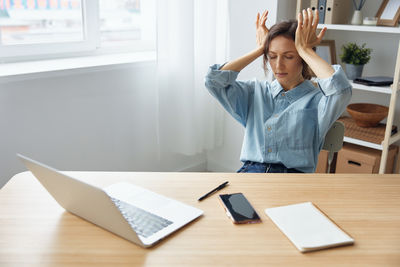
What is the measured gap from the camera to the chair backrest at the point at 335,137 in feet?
5.08

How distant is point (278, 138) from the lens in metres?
1.59

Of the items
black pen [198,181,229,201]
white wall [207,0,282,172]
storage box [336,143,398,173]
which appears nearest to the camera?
black pen [198,181,229,201]

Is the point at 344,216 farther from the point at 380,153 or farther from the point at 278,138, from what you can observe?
the point at 380,153

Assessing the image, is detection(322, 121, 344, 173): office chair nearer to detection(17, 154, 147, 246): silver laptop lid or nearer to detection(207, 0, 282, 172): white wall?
detection(17, 154, 147, 246): silver laptop lid

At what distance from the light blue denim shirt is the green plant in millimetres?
1064

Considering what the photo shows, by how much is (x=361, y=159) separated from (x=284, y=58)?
4.08 ft

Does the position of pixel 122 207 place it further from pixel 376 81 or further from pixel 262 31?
pixel 376 81

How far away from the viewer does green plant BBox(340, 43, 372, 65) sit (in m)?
2.50

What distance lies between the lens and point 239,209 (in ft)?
3.51

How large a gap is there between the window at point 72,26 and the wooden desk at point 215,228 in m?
1.34

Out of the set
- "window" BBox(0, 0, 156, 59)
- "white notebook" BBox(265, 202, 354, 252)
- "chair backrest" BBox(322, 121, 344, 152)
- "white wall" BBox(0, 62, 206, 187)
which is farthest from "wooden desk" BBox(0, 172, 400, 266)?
"window" BBox(0, 0, 156, 59)

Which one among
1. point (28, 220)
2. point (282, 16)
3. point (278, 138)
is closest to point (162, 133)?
point (282, 16)

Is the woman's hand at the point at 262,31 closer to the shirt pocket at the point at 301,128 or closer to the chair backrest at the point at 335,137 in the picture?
the shirt pocket at the point at 301,128

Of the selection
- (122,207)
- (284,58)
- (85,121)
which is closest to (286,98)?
(284,58)
